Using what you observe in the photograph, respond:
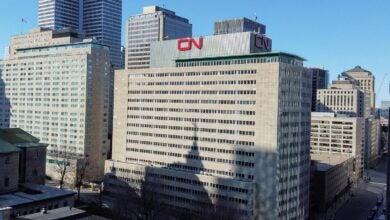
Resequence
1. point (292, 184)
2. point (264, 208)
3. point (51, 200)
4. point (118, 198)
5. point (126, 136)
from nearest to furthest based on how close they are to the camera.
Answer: point (51, 200), point (264, 208), point (292, 184), point (118, 198), point (126, 136)

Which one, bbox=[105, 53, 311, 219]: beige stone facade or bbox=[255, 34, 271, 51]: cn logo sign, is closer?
bbox=[105, 53, 311, 219]: beige stone facade

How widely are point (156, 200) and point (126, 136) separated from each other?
127ft

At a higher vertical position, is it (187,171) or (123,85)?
(123,85)

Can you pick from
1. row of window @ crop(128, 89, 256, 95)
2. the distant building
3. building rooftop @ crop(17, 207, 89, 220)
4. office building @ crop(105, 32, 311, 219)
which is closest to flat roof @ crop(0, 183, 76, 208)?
the distant building

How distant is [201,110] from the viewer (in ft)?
484

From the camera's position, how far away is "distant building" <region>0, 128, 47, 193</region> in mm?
121062

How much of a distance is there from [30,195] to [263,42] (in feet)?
288

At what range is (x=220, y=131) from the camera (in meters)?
142

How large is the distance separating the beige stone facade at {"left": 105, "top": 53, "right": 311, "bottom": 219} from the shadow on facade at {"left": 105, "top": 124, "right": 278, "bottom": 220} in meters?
0.31

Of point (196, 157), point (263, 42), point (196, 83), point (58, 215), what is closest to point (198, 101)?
point (196, 83)

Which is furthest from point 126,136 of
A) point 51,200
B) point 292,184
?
point 292,184

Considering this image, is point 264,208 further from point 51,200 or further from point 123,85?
point 123,85

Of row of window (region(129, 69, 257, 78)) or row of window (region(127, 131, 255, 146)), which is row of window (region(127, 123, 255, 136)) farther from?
row of window (region(129, 69, 257, 78))

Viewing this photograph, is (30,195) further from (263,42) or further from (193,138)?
(263,42)
